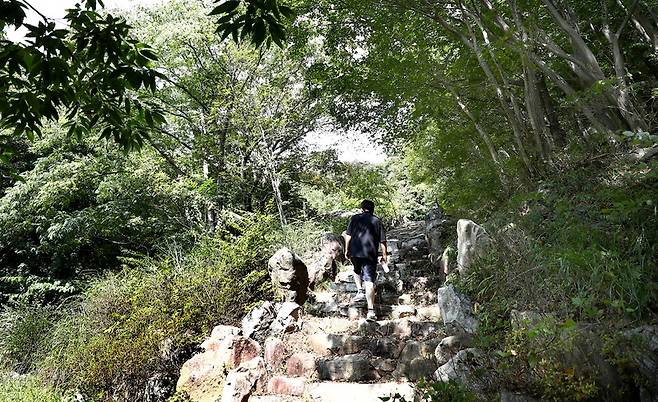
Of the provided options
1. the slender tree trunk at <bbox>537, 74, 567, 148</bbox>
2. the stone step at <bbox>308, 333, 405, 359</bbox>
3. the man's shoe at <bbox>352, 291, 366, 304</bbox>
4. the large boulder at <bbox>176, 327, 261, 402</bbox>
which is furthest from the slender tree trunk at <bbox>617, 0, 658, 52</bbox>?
the large boulder at <bbox>176, 327, 261, 402</bbox>

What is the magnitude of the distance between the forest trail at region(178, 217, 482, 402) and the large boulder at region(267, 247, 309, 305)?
1.00 feet

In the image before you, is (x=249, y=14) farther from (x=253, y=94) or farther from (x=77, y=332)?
(x=253, y=94)

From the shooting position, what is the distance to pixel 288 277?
21.9 feet

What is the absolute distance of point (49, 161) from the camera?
11.9 metres

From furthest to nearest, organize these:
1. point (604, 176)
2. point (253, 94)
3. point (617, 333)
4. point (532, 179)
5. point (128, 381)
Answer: point (253, 94)
point (532, 179)
point (128, 381)
point (604, 176)
point (617, 333)

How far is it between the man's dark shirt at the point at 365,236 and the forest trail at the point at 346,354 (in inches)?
36.0

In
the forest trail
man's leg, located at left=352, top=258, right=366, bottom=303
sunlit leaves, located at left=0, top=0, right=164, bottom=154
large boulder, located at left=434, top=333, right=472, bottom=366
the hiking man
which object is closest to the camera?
sunlit leaves, located at left=0, top=0, right=164, bottom=154

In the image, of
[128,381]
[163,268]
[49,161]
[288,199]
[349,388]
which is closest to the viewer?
[349,388]

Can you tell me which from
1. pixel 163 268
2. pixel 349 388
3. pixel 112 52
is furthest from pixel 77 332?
pixel 112 52

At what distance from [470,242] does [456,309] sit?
103cm

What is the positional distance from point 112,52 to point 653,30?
879cm

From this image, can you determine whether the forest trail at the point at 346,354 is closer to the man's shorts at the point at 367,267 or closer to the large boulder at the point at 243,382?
the large boulder at the point at 243,382

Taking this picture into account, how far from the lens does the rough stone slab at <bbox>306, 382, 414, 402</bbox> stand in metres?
4.18

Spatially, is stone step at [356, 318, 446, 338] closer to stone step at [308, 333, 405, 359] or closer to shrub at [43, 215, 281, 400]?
stone step at [308, 333, 405, 359]
